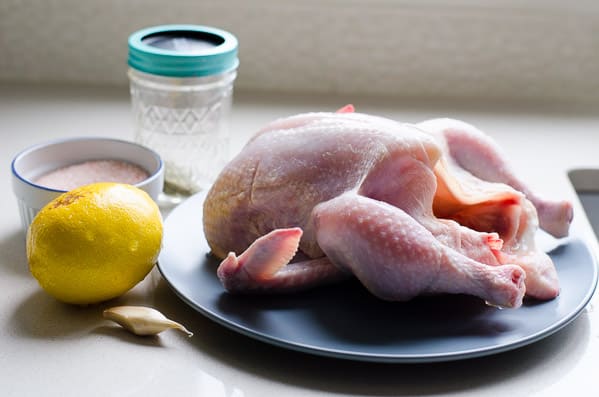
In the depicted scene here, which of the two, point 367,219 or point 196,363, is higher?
point 367,219

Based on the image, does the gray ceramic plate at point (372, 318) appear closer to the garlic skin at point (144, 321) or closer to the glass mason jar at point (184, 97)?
the garlic skin at point (144, 321)

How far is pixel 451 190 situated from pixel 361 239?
210mm

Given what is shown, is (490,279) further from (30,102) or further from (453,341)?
(30,102)

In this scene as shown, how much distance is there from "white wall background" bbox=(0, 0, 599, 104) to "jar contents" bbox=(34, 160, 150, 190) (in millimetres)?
602

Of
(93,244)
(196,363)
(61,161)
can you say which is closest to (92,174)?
(61,161)

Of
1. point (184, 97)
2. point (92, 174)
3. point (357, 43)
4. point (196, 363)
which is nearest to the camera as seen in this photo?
point (196, 363)

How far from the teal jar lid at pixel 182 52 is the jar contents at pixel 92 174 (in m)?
0.15

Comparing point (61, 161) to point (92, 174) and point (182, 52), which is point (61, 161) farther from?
point (182, 52)

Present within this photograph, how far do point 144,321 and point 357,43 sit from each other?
3.42 ft

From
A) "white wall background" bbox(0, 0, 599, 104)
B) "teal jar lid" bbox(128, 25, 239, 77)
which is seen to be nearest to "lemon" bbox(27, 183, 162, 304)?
"teal jar lid" bbox(128, 25, 239, 77)

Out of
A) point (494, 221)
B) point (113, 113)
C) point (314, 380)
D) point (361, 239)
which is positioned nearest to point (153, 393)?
point (314, 380)

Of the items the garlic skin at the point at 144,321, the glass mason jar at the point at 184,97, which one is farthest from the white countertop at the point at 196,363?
the glass mason jar at the point at 184,97

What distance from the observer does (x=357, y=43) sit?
76.7 inches

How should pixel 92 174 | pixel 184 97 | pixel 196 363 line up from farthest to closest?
pixel 184 97, pixel 92 174, pixel 196 363
